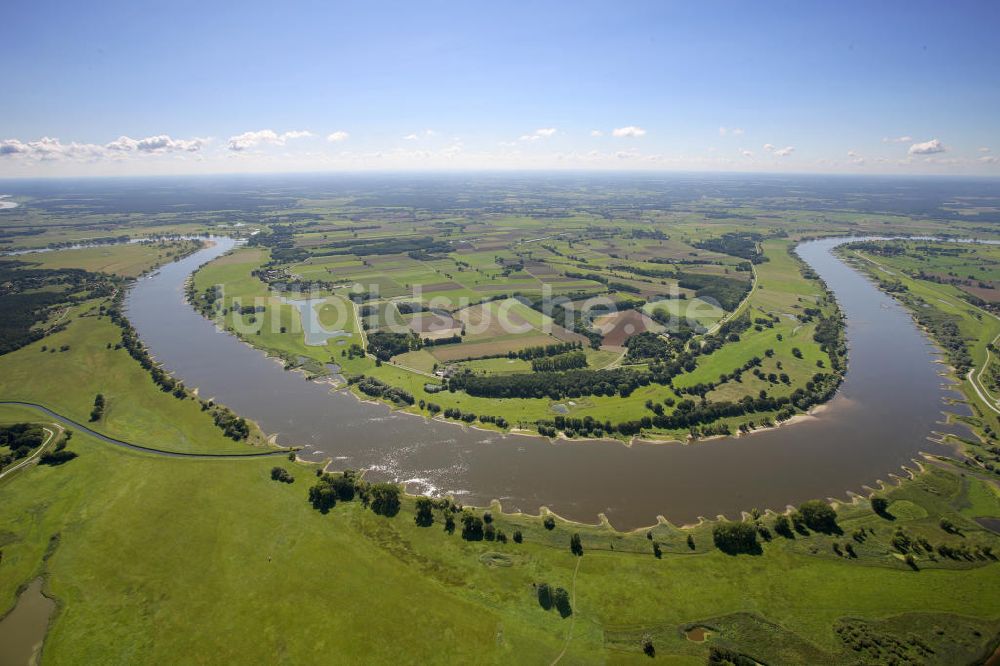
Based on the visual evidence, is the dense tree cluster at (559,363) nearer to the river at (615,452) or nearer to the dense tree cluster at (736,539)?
the river at (615,452)

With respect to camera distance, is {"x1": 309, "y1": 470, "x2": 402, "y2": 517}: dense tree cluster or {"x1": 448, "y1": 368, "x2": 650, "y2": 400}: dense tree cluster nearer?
{"x1": 309, "y1": 470, "x2": 402, "y2": 517}: dense tree cluster

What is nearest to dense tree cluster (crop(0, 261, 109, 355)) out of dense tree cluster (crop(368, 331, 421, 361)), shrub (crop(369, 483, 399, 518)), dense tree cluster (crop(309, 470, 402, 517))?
dense tree cluster (crop(368, 331, 421, 361))

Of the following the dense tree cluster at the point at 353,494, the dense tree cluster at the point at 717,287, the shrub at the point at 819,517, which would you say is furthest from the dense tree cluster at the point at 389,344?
the dense tree cluster at the point at 717,287

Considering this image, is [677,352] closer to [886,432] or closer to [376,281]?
[886,432]

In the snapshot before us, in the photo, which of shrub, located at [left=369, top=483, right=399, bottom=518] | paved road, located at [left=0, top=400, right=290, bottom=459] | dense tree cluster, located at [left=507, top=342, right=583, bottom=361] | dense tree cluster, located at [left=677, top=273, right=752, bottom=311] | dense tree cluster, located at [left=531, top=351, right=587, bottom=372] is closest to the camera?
shrub, located at [left=369, top=483, right=399, bottom=518]

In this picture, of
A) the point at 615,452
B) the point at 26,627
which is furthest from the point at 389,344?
the point at 26,627

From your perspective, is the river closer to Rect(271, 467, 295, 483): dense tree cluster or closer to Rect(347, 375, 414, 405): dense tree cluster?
Rect(347, 375, 414, 405): dense tree cluster

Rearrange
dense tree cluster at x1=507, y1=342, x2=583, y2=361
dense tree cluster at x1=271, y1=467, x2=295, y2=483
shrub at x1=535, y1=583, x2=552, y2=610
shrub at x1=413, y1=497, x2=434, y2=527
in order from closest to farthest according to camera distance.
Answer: shrub at x1=535, y1=583, x2=552, y2=610 < shrub at x1=413, y1=497, x2=434, y2=527 < dense tree cluster at x1=271, y1=467, x2=295, y2=483 < dense tree cluster at x1=507, y1=342, x2=583, y2=361

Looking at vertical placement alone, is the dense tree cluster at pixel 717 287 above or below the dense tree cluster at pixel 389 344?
above

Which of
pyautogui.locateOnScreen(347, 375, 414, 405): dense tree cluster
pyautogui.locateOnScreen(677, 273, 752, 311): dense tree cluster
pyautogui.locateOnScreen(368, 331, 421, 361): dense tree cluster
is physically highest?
pyautogui.locateOnScreen(677, 273, 752, 311): dense tree cluster
